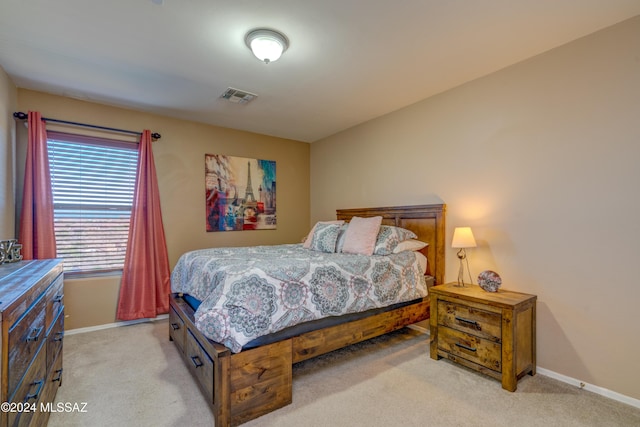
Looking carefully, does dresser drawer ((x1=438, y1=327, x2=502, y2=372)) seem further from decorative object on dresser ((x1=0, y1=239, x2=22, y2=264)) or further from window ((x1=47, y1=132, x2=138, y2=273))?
window ((x1=47, y1=132, x2=138, y2=273))

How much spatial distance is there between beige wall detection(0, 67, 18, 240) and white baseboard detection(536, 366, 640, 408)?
4.61 m

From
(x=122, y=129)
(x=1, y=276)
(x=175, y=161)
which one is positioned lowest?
(x=1, y=276)

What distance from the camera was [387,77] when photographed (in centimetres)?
274

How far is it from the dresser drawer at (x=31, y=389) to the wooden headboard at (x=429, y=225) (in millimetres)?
3068

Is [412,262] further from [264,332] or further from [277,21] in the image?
[277,21]

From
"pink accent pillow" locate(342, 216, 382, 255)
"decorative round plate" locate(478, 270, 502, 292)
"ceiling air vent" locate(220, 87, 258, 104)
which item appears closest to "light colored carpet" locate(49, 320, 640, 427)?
"decorative round plate" locate(478, 270, 502, 292)

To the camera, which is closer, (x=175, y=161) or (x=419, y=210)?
(x=419, y=210)

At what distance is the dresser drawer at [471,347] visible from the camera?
7.09 feet

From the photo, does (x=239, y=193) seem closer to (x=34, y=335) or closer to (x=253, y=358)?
(x=253, y=358)

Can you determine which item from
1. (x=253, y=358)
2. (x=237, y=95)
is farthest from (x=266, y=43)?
(x=253, y=358)

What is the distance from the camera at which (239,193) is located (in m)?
4.29

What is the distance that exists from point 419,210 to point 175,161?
3097 millimetres

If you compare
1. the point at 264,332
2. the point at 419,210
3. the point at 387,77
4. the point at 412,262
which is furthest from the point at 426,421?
the point at 387,77

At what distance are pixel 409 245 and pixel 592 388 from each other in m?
1.66
